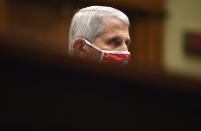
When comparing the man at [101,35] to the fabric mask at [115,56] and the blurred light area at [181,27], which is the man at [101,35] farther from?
the blurred light area at [181,27]

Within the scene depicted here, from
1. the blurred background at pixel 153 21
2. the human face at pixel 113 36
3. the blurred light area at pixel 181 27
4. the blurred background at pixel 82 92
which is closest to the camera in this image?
the blurred background at pixel 82 92

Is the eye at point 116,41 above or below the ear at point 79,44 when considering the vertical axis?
above

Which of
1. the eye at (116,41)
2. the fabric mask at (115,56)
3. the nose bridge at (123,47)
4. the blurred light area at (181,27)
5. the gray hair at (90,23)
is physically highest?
the gray hair at (90,23)

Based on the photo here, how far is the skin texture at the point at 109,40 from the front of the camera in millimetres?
1557

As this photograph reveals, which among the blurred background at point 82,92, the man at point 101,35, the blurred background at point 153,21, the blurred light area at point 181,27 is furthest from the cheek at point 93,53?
the blurred light area at point 181,27

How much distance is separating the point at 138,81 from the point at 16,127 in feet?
0.81

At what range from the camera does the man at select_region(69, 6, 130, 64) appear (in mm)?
1561

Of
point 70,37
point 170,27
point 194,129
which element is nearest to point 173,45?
point 170,27

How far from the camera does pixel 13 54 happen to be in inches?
33.8

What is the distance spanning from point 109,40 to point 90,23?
3.1 inches

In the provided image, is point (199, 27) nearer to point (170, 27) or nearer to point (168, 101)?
point (170, 27)

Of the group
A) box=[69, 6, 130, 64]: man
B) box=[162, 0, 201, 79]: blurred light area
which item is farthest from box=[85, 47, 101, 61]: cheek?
box=[162, 0, 201, 79]: blurred light area

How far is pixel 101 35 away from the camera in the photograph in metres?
1.57

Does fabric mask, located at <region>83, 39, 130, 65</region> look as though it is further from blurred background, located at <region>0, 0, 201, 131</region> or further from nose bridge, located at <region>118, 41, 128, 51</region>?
blurred background, located at <region>0, 0, 201, 131</region>
